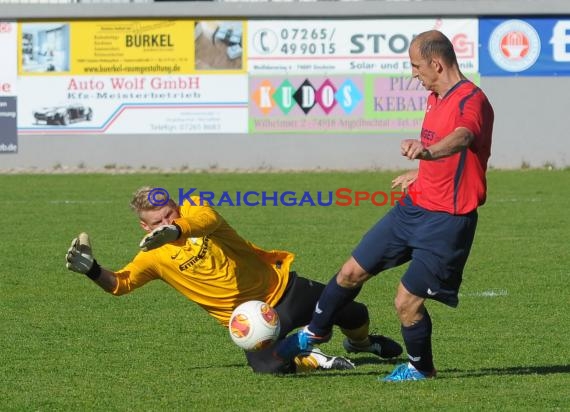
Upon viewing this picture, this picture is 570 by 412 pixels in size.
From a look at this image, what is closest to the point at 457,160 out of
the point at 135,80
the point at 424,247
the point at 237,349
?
the point at 424,247

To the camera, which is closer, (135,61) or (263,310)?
(263,310)

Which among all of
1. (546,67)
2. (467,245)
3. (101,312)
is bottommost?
(101,312)

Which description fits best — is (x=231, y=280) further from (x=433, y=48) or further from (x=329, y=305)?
(x=433, y=48)

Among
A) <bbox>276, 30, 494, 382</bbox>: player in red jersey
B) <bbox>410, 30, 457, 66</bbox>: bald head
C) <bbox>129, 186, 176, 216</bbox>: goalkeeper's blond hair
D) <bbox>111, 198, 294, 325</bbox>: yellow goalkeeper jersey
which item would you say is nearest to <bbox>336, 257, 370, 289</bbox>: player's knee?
<bbox>276, 30, 494, 382</bbox>: player in red jersey

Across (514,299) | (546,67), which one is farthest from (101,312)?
(546,67)

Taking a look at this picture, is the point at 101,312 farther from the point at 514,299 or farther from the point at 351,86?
the point at 351,86

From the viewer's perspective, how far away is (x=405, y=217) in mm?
7062

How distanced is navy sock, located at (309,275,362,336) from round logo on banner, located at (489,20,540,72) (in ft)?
61.2

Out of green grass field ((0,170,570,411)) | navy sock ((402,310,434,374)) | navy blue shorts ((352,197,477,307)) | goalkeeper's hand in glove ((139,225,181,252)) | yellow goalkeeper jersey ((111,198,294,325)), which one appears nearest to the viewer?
goalkeeper's hand in glove ((139,225,181,252))

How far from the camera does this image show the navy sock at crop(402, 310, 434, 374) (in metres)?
7.07

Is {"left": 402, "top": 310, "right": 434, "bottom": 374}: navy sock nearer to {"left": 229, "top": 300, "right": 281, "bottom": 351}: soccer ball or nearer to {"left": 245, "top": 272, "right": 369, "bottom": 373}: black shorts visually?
{"left": 245, "top": 272, "right": 369, "bottom": 373}: black shorts

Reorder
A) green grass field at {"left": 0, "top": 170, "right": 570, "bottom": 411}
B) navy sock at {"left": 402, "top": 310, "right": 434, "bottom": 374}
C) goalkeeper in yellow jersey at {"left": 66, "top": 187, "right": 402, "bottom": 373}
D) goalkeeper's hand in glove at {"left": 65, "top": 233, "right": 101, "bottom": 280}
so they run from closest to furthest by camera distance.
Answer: green grass field at {"left": 0, "top": 170, "right": 570, "bottom": 411}
navy sock at {"left": 402, "top": 310, "right": 434, "bottom": 374}
goalkeeper's hand in glove at {"left": 65, "top": 233, "right": 101, "bottom": 280}
goalkeeper in yellow jersey at {"left": 66, "top": 187, "right": 402, "bottom": 373}

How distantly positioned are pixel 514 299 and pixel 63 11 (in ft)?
56.3

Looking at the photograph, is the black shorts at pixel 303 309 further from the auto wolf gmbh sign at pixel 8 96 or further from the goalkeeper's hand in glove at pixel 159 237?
the auto wolf gmbh sign at pixel 8 96
